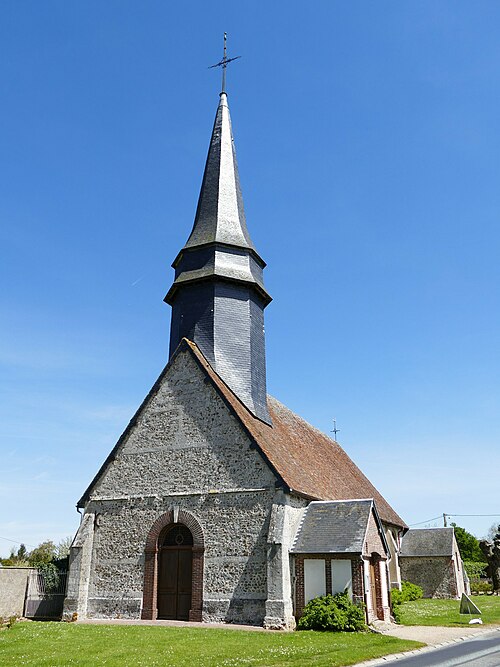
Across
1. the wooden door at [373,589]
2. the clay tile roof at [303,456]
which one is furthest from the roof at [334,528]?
the wooden door at [373,589]

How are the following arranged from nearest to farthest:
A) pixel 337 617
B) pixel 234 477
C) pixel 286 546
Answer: pixel 337 617
pixel 286 546
pixel 234 477

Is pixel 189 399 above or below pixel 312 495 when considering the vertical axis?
above

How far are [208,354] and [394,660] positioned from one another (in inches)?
441

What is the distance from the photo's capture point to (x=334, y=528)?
653 inches

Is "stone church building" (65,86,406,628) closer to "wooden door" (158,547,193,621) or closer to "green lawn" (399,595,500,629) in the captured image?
"wooden door" (158,547,193,621)

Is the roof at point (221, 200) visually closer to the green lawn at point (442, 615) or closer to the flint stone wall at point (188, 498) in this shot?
the flint stone wall at point (188, 498)

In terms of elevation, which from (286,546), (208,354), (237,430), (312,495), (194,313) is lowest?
(286,546)

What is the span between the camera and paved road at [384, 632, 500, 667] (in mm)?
10064

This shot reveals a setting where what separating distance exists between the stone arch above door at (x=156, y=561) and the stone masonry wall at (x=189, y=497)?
0.62 ft

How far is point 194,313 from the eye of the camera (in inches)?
819

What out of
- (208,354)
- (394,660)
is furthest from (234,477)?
(394,660)

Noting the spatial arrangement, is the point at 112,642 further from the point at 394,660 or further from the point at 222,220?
the point at 222,220

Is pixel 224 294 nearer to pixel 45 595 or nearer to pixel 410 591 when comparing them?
pixel 45 595

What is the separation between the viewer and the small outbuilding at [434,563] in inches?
1196
